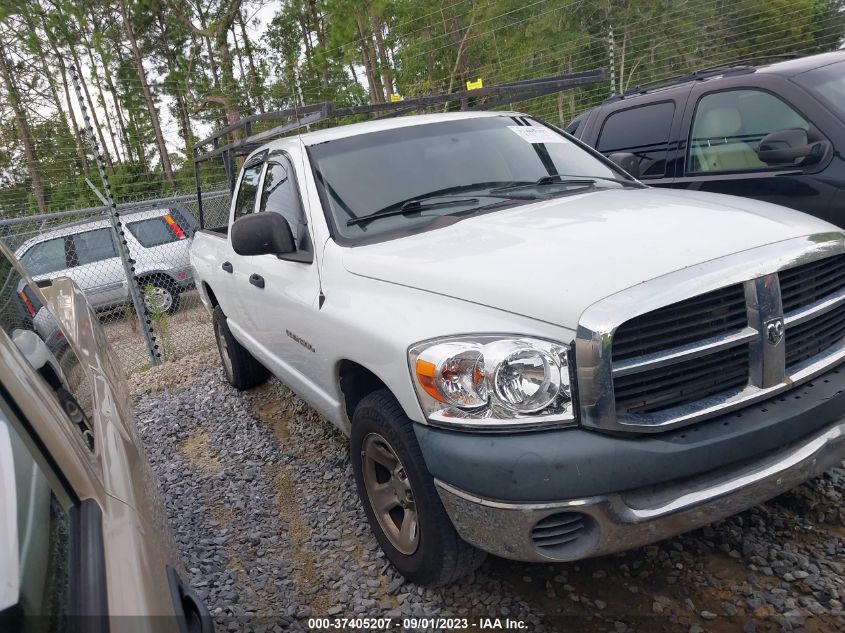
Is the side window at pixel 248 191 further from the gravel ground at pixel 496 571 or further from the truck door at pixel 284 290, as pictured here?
the gravel ground at pixel 496 571

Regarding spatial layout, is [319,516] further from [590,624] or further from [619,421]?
[619,421]

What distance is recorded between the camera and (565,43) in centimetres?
1294

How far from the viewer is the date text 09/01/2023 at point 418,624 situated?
234cm

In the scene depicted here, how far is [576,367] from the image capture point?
1.90m

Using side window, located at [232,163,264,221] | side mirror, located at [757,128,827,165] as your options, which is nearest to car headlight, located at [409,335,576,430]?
side window, located at [232,163,264,221]

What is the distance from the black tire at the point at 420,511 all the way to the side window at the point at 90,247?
8.55 metres

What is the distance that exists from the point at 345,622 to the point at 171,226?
8.77 m

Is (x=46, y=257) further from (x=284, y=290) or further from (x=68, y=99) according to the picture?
(x=284, y=290)

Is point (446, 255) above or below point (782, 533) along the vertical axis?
above

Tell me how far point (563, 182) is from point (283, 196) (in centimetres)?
152

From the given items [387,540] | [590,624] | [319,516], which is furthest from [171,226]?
[590,624]

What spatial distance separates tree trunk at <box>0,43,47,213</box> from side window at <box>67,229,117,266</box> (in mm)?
3686

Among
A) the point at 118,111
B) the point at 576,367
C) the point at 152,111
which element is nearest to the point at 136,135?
the point at 118,111

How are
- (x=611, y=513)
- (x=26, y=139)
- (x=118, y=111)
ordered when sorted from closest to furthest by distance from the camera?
(x=611, y=513) → (x=26, y=139) → (x=118, y=111)
